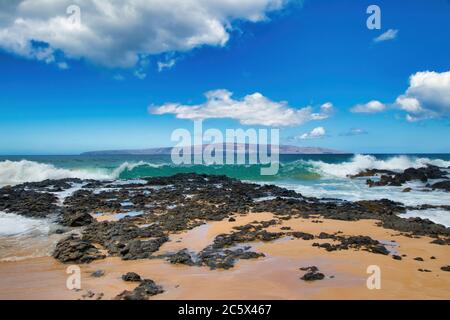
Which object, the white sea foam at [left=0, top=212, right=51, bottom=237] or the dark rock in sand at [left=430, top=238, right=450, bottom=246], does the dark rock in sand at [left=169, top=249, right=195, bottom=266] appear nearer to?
the white sea foam at [left=0, top=212, right=51, bottom=237]

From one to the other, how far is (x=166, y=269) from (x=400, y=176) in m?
25.4

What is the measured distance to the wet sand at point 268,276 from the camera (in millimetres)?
5344

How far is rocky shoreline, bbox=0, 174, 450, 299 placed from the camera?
735cm

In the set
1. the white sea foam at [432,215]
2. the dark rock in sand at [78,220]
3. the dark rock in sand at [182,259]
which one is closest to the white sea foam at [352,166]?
the white sea foam at [432,215]

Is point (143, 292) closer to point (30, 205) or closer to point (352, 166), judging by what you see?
point (30, 205)

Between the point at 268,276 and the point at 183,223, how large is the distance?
5069mm

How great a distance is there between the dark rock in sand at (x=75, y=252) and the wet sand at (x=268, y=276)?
19 centimetres

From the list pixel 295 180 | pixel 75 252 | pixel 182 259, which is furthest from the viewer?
pixel 295 180

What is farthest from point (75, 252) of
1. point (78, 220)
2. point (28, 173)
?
point (28, 173)

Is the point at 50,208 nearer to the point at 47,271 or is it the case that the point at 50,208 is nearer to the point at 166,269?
the point at 47,271

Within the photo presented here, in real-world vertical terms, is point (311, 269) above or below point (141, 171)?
below

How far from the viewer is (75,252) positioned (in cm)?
719

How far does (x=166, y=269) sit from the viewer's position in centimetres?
653
